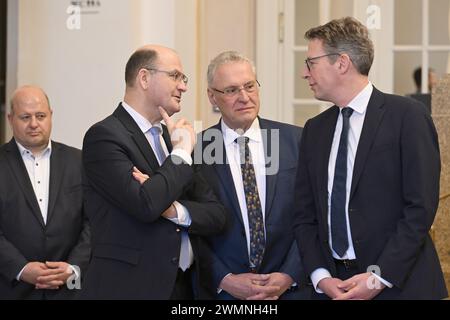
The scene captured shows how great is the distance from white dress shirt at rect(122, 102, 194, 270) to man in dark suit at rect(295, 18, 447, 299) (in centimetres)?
42

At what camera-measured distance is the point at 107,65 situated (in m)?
4.91

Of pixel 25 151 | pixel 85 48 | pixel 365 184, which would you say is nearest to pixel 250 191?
pixel 365 184

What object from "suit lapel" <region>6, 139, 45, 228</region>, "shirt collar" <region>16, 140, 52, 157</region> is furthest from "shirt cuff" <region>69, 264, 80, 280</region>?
"shirt collar" <region>16, 140, 52, 157</region>

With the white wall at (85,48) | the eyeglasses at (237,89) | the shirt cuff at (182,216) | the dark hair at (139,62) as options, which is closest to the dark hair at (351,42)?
the eyeglasses at (237,89)

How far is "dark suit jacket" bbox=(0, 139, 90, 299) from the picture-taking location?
150 inches

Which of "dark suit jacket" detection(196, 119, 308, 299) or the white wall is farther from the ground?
the white wall

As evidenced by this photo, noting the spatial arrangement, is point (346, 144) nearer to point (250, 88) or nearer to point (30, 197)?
point (250, 88)

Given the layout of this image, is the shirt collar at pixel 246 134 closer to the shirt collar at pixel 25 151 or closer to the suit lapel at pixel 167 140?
the suit lapel at pixel 167 140

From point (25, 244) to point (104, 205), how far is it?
949 mm

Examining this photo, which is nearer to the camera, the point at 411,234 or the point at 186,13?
the point at 411,234

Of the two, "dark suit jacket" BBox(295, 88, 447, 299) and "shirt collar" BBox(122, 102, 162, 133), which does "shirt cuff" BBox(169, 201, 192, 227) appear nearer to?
"shirt collar" BBox(122, 102, 162, 133)

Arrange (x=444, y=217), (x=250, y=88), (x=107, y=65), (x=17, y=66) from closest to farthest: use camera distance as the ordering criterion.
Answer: (x=250, y=88)
(x=444, y=217)
(x=107, y=65)
(x=17, y=66)

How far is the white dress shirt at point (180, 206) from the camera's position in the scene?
9.93ft
